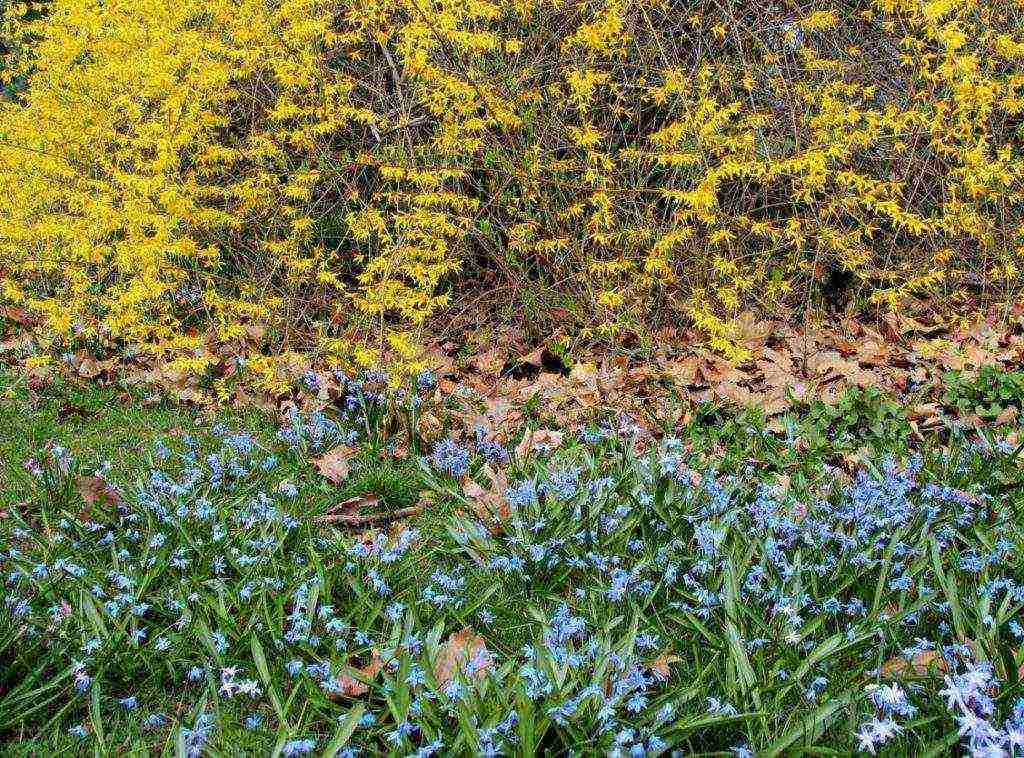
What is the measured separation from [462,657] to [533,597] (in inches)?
15.5

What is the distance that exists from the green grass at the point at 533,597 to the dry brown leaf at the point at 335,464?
Answer: 35 millimetres

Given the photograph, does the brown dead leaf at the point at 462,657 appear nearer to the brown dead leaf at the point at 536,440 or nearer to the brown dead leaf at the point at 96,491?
the brown dead leaf at the point at 536,440

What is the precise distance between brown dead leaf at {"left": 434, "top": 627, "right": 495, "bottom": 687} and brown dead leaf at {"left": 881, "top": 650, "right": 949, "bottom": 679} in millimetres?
1031

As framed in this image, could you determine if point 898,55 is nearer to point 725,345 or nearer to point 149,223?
point 725,345

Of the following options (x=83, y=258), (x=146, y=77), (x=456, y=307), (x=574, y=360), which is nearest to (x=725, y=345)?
(x=574, y=360)

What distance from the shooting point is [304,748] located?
2.15 metres

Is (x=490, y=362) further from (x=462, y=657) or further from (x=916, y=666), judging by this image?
(x=916, y=666)

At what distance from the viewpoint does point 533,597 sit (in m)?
2.96

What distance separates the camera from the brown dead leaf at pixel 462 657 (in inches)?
94.9

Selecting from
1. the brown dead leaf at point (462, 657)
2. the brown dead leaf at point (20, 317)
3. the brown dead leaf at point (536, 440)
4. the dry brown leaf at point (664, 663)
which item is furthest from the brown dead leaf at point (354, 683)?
the brown dead leaf at point (20, 317)

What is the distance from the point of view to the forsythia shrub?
13.9ft

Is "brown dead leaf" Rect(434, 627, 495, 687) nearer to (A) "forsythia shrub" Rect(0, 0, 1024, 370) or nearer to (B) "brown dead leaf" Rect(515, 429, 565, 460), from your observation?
(B) "brown dead leaf" Rect(515, 429, 565, 460)

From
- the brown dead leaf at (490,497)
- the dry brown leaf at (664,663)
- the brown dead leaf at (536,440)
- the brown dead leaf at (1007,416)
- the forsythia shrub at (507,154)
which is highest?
the forsythia shrub at (507,154)

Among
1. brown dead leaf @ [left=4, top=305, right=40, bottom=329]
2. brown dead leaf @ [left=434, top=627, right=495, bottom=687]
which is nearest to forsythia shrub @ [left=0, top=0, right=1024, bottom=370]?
brown dead leaf @ [left=4, top=305, right=40, bottom=329]
